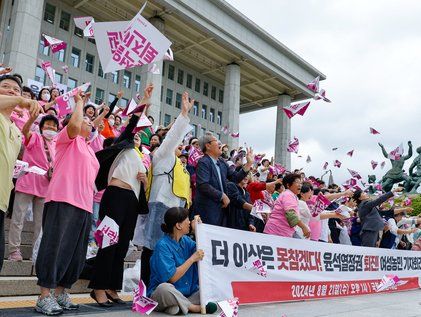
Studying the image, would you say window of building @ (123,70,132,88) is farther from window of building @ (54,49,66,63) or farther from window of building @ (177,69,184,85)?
window of building @ (54,49,66,63)

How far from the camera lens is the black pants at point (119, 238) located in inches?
158

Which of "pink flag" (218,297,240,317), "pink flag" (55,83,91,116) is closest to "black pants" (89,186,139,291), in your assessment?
"pink flag" (218,297,240,317)

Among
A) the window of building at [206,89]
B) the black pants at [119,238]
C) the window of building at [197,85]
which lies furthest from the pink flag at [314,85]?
the window of building at [206,89]

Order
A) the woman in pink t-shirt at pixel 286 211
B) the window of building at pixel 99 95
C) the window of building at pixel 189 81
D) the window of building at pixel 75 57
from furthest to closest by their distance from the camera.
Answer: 1. the window of building at pixel 189 81
2. the window of building at pixel 99 95
3. the window of building at pixel 75 57
4. the woman in pink t-shirt at pixel 286 211

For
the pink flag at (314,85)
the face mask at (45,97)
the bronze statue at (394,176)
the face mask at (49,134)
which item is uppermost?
the bronze statue at (394,176)

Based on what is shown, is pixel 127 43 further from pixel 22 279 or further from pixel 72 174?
pixel 22 279

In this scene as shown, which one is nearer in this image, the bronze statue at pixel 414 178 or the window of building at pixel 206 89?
the bronze statue at pixel 414 178

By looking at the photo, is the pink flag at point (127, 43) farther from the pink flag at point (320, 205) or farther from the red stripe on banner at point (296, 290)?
the pink flag at point (320, 205)

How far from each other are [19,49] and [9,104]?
17.9 m

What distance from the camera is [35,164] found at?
5.09 meters

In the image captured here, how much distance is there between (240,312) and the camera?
13.8 ft

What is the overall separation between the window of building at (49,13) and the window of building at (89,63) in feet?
13.5

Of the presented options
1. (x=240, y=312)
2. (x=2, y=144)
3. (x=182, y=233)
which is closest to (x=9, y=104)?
(x=2, y=144)

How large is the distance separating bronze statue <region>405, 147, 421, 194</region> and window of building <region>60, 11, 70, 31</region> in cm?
3368
